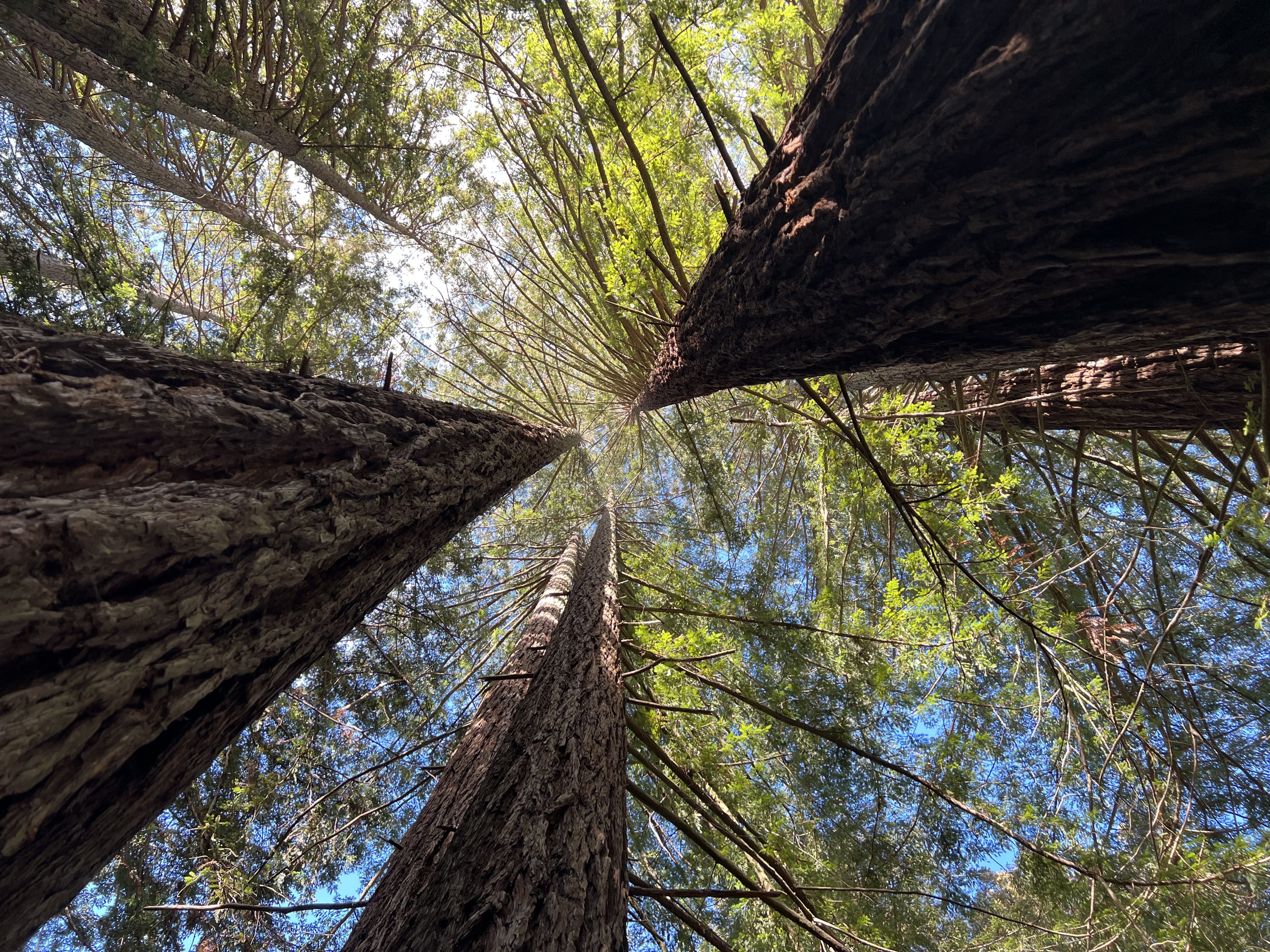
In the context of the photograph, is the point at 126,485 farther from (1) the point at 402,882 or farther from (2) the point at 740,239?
(2) the point at 740,239

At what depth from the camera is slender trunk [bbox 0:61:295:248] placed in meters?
3.84

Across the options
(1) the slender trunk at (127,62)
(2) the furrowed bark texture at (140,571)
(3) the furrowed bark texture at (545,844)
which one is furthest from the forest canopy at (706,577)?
(2) the furrowed bark texture at (140,571)

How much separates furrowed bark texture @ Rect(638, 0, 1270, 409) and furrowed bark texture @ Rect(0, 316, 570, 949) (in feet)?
4.94

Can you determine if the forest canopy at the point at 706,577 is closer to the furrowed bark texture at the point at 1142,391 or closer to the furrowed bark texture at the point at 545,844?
the furrowed bark texture at the point at 1142,391

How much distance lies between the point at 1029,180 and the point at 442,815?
7.92ft

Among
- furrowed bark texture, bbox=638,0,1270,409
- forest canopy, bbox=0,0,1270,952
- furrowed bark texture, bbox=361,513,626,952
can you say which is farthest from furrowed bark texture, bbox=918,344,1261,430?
furrowed bark texture, bbox=361,513,626,952

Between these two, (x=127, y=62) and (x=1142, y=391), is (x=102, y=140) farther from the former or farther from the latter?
(x=1142, y=391)

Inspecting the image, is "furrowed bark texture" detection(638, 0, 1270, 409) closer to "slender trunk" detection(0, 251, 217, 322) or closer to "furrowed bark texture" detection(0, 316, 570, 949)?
"furrowed bark texture" detection(0, 316, 570, 949)

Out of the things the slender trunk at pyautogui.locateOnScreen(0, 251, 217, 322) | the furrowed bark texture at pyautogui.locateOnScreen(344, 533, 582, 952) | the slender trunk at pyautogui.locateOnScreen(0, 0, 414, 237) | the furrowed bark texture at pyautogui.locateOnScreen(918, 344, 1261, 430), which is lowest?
the furrowed bark texture at pyautogui.locateOnScreen(344, 533, 582, 952)

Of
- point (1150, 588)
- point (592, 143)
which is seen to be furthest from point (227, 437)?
point (1150, 588)

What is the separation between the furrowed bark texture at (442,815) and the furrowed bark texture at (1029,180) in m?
2.02

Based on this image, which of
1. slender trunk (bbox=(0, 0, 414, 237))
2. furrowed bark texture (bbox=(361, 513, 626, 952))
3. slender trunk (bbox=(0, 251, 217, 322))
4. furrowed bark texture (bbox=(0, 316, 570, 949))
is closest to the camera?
furrowed bark texture (bbox=(0, 316, 570, 949))

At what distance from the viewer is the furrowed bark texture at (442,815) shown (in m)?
1.40

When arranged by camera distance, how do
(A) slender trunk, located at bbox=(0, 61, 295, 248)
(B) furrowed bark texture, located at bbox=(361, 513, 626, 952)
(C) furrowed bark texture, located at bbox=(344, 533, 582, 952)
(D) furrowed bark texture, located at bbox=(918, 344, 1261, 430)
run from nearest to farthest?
(B) furrowed bark texture, located at bbox=(361, 513, 626, 952), (C) furrowed bark texture, located at bbox=(344, 533, 582, 952), (D) furrowed bark texture, located at bbox=(918, 344, 1261, 430), (A) slender trunk, located at bbox=(0, 61, 295, 248)
